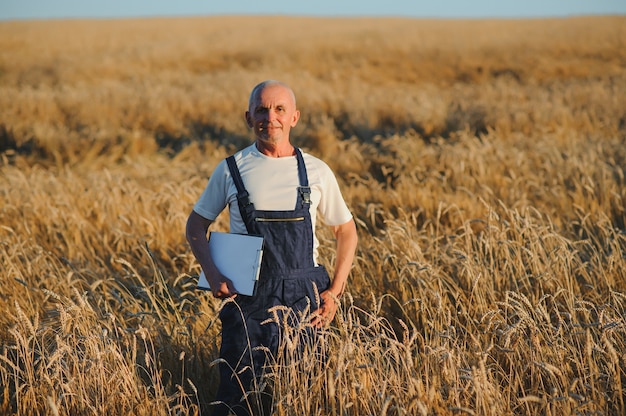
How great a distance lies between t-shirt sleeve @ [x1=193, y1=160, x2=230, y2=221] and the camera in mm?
2773

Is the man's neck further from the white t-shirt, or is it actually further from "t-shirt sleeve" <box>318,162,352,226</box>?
"t-shirt sleeve" <box>318,162,352,226</box>

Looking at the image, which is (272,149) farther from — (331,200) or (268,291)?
(268,291)

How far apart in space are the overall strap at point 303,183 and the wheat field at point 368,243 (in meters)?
0.52

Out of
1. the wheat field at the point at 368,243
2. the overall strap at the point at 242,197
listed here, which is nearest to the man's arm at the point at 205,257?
the overall strap at the point at 242,197

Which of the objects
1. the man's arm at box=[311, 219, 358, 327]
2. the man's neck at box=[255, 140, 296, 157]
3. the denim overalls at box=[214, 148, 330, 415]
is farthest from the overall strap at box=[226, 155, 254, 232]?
the man's arm at box=[311, 219, 358, 327]

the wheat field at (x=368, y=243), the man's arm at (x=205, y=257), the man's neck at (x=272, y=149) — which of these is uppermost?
the man's neck at (x=272, y=149)

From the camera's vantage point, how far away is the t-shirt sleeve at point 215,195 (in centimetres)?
277

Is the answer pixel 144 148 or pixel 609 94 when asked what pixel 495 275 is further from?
pixel 609 94

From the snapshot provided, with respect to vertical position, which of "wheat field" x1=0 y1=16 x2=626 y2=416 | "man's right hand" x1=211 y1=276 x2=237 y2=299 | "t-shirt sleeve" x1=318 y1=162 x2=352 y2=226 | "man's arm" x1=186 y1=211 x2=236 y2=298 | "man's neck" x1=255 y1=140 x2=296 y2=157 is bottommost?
"wheat field" x1=0 y1=16 x2=626 y2=416

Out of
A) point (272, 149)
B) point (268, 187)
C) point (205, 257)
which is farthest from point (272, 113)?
point (205, 257)

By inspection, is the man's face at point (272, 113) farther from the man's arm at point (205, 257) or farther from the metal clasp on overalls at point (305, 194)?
the man's arm at point (205, 257)

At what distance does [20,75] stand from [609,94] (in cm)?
1802

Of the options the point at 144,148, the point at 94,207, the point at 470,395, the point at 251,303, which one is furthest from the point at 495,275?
the point at 144,148

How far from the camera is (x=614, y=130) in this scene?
9180mm
